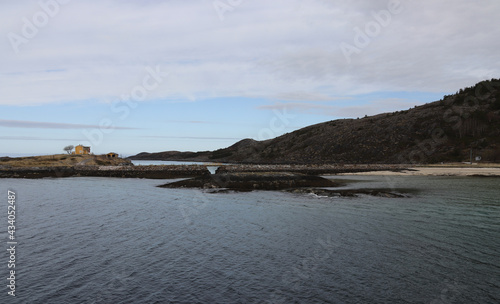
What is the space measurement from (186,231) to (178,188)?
2810 cm

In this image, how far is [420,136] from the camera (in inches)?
4550

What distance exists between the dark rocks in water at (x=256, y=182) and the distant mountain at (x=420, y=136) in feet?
217

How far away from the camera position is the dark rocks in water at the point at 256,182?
164ft

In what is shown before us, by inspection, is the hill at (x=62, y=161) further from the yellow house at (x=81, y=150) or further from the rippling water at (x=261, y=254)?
the rippling water at (x=261, y=254)

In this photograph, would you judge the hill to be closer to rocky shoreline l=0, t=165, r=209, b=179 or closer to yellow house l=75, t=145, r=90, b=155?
rocky shoreline l=0, t=165, r=209, b=179

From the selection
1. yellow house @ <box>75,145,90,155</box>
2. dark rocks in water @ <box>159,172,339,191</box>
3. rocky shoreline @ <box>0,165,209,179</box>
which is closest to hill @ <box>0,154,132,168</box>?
rocky shoreline @ <box>0,165,209,179</box>

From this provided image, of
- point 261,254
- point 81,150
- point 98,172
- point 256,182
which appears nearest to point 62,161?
point 81,150

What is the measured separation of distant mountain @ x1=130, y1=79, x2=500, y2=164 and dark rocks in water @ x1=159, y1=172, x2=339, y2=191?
217ft

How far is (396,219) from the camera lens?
2473 cm

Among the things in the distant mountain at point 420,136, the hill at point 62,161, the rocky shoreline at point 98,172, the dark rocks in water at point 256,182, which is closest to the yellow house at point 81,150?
the hill at point 62,161

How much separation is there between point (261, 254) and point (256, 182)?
34.4 metres

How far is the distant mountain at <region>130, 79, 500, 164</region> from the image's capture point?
10193 centimetres

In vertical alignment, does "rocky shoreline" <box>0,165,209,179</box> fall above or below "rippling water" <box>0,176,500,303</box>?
above

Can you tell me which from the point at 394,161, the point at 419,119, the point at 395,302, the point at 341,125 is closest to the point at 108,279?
the point at 395,302
